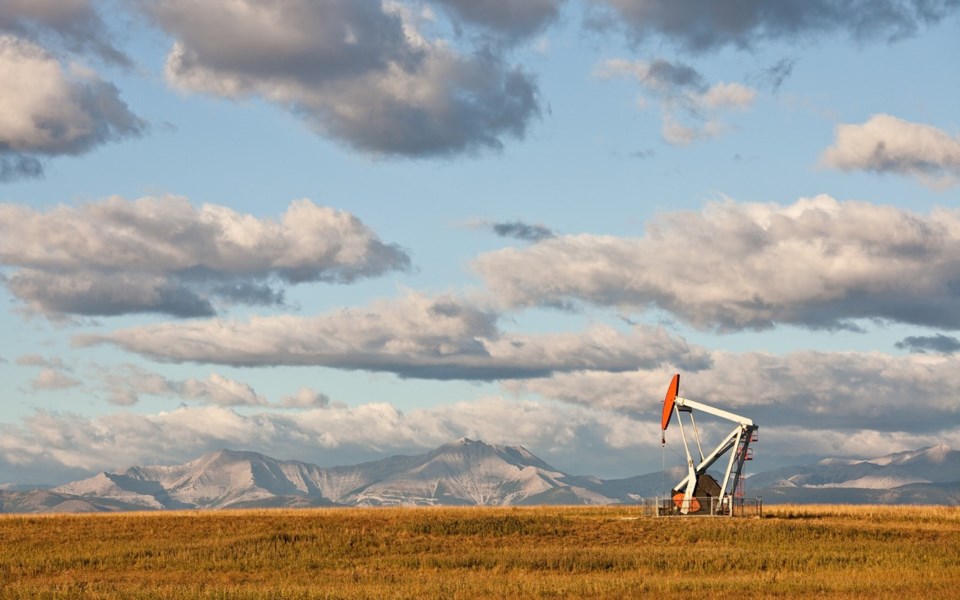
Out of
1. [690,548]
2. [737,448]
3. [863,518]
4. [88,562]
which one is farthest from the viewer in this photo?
[863,518]

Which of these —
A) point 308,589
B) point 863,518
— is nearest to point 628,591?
point 308,589

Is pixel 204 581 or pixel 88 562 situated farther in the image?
pixel 88 562

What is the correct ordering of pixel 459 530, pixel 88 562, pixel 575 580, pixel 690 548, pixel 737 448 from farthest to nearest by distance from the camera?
pixel 737 448 < pixel 459 530 < pixel 690 548 < pixel 88 562 < pixel 575 580

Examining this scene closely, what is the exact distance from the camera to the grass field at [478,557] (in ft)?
177

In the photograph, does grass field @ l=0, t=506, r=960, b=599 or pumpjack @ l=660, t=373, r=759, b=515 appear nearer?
grass field @ l=0, t=506, r=960, b=599

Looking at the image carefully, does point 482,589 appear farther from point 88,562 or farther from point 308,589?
point 88,562

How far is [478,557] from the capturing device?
229ft

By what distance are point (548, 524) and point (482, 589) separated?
123 ft

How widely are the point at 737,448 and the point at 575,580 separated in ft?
141

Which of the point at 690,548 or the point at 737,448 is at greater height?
the point at 737,448

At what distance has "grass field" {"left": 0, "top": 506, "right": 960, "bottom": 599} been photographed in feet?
177

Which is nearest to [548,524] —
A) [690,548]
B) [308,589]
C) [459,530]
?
[459,530]

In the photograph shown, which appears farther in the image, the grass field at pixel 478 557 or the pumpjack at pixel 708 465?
the pumpjack at pixel 708 465

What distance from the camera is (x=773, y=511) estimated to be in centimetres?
10744
